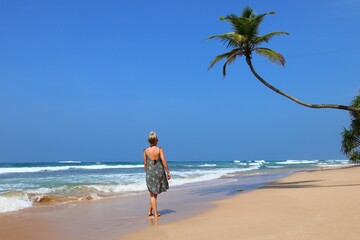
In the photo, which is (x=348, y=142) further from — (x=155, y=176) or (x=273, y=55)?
(x=155, y=176)

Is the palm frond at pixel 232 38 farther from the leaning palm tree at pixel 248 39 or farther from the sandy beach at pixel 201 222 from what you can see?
the sandy beach at pixel 201 222

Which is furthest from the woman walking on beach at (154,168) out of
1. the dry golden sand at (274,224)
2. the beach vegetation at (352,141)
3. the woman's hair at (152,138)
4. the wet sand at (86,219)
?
the beach vegetation at (352,141)

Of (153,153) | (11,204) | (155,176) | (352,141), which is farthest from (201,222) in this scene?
(352,141)

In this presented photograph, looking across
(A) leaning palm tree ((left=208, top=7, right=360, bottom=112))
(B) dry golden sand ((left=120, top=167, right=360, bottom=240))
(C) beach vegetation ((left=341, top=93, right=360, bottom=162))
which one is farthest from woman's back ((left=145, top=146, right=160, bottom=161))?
(C) beach vegetation ((left=341, top=93, right=360, bottom=162))

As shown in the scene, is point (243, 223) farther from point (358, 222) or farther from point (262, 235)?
point (358, 222)

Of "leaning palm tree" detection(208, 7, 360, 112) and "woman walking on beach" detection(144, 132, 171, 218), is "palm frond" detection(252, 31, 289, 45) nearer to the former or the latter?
"leaning palm tree" detection(208, 7, 360, 112)

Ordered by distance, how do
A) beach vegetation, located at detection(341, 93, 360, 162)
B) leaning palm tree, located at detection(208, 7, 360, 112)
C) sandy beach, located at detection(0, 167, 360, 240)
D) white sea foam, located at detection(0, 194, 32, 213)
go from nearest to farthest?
1. sandy beach, located at detection(0, 167, 360, 240)
2. white sea foam, located at detection(0, 194, 32, 213)
3. leaning palm tree, located at detection(208, 7, 360, 112)
4. beach vegetation, located at detection(341, 93, 360, 162)

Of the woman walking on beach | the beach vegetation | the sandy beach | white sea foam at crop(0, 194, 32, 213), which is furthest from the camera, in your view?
the beach vegetation

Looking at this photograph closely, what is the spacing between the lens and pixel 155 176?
294 inches

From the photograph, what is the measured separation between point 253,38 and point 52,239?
10517 mm

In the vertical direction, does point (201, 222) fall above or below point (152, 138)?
below

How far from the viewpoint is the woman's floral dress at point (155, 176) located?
24.5ft

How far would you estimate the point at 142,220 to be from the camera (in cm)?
710

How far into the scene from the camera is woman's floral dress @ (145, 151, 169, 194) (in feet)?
24.5
